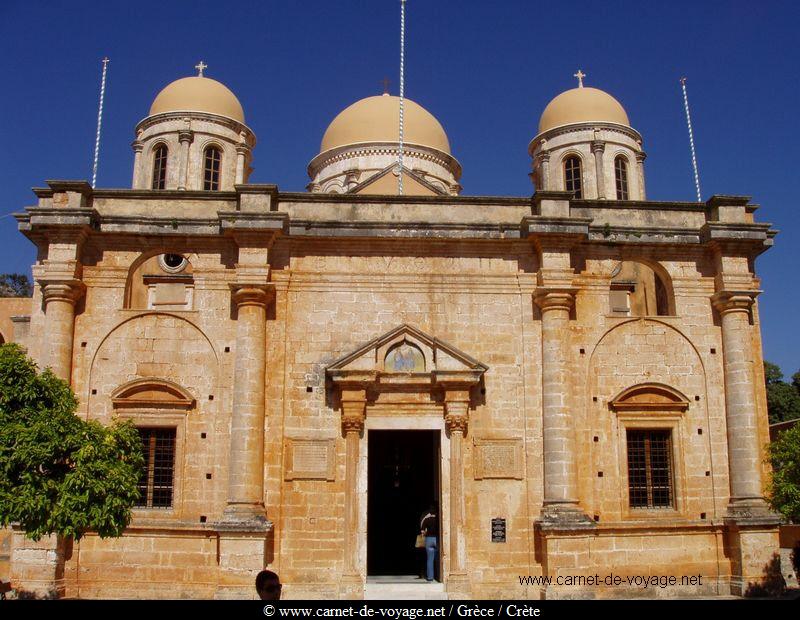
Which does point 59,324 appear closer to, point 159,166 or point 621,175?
point 159,166

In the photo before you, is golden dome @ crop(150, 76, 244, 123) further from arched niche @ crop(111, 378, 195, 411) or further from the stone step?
the stone step

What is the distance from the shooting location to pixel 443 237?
18.5 m

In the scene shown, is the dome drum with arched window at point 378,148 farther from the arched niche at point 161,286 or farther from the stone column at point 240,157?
the arched niche at point 161,286

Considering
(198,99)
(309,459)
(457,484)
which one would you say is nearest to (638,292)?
(457,484)

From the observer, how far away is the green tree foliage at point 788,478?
15.5m

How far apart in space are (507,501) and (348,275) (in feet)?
19.5

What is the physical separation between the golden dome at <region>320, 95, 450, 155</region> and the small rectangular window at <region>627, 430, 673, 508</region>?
16.3 m

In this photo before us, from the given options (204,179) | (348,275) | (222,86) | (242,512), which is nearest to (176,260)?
(204,179)

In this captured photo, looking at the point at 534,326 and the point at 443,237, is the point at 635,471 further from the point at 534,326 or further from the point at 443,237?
the point at 443,237

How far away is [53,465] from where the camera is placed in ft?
43.2

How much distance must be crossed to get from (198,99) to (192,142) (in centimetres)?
187

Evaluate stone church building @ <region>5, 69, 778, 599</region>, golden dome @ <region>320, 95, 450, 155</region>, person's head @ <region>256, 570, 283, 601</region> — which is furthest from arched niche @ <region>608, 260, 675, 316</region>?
person's head @ <region>256, 570, 283, 601</region>

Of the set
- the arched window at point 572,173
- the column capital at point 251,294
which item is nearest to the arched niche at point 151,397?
the column capital at point 251,294

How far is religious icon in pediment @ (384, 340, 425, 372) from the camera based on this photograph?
58.6 ft
